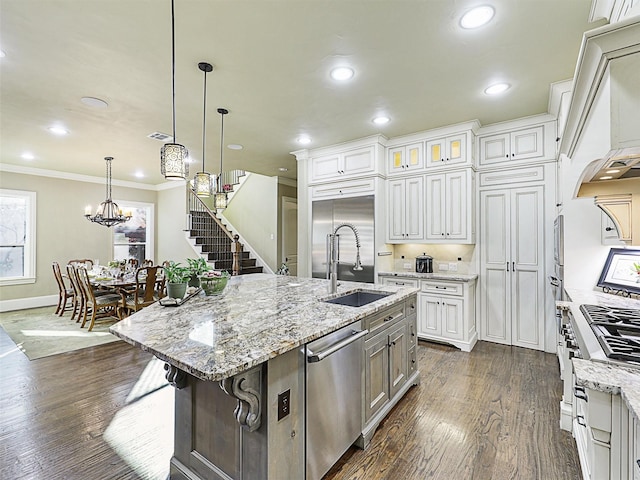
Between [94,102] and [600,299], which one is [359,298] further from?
[94,102]

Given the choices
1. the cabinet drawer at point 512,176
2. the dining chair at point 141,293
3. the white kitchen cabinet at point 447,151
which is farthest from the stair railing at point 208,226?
the cabinet drawer at point 512,176

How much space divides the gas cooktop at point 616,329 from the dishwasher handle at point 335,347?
43.9 inches

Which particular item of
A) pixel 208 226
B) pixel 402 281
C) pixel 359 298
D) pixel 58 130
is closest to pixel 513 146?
pixel 402 281

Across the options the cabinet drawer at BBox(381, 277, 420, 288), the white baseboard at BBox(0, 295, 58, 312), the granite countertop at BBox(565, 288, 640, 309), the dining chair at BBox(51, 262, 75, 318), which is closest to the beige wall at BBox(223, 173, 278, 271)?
the cabinet drawer at BBox(381, 277, 420, 288)

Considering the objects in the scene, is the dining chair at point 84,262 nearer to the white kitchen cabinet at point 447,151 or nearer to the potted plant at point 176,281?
the potted plant at point 176,281

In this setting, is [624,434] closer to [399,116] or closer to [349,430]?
[349,430]

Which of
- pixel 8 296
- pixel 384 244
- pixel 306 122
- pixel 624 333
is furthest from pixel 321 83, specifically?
pixel 8 296

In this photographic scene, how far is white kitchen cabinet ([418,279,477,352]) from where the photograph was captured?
12.5 ft

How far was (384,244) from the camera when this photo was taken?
4609 mm

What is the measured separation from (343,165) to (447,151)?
4.82ft

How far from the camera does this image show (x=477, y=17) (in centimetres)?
207

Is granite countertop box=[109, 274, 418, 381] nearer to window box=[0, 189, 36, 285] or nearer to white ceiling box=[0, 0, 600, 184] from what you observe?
white ceiling box=[0, 0, 600, 184]

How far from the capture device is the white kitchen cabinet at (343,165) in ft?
14.8

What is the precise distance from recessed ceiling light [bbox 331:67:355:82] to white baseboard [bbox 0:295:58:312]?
758 cm
